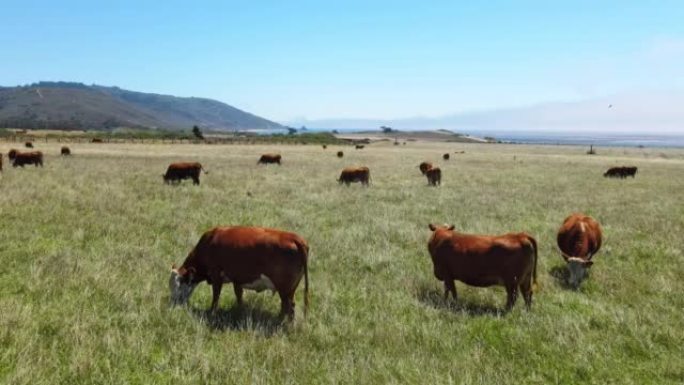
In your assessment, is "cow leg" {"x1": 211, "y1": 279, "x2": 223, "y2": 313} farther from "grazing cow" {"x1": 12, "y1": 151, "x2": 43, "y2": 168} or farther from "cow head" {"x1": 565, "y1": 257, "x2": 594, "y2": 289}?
"grazing cow" {"x1": 12, "y1": 151, "x2": 43, "y2": 168}

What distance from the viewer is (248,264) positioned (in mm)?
7496

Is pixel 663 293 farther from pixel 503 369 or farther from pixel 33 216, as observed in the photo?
pixel 33 216

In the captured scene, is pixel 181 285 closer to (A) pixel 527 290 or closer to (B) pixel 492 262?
(B) pixel 492 262

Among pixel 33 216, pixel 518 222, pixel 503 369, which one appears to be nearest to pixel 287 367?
pixel 503 369

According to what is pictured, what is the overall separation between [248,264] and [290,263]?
2.05 ft

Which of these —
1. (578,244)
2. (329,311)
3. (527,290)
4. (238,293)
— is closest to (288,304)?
(329,311)

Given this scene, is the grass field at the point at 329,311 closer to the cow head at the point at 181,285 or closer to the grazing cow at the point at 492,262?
the cow head at the point at 181,285

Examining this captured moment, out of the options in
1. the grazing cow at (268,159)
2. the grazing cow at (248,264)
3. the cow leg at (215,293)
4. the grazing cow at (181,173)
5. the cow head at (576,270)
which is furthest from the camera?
the grazing cow at (268,159)

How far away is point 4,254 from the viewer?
991 centimetres

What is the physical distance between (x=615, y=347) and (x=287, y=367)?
4226 millimetres

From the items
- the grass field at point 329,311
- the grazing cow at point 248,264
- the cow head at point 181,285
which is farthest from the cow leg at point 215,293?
the cow head at point 181,285

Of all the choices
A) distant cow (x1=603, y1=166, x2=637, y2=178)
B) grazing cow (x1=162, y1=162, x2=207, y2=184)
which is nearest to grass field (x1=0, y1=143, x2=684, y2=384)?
grazing cow (x1=162, y1=162, x2=207, y2=184)

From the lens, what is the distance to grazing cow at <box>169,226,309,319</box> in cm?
737

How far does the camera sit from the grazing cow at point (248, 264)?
24.2 feet
